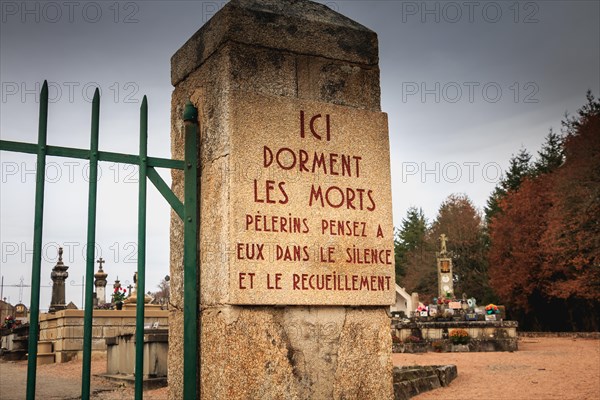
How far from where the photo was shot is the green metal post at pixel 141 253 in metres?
3.10

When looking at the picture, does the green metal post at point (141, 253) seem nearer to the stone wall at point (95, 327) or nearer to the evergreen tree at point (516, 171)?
the stone wall at point (95, 327)

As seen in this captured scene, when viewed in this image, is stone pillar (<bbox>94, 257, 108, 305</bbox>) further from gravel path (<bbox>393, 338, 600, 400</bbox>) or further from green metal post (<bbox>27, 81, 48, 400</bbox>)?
green metal post (<bbox>27, 81, 48, 400</bbox>)

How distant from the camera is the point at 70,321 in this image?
18.2 meters

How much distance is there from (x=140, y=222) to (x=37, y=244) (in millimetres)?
512

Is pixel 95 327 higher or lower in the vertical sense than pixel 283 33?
lower

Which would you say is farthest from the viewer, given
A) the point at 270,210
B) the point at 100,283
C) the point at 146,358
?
the point at 100,283

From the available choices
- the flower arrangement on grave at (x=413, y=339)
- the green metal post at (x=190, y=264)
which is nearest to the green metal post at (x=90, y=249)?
the green metal post at (x=190, y=264)

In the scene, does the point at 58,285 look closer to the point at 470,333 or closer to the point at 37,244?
the point at 470,333

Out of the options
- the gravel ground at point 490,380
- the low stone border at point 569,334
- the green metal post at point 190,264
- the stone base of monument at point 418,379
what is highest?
the green metal post at point 190,264

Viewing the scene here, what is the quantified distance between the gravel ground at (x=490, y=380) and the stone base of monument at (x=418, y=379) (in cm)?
15

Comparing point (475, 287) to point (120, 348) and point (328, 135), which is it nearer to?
point (120, 348)

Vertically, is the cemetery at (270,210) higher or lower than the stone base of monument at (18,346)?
higher

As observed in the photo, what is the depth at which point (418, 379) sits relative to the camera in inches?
407

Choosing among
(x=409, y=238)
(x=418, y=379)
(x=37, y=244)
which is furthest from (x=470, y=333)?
(x=409, y=238)
